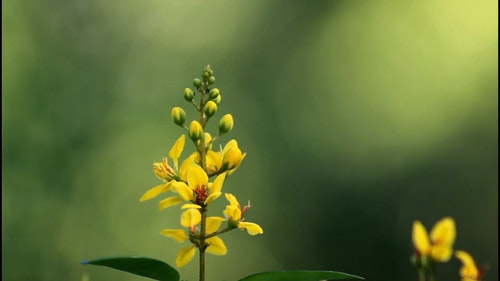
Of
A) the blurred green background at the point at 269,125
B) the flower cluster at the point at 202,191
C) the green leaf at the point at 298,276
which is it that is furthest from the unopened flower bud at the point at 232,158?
the blurred green background at the point at 269,125

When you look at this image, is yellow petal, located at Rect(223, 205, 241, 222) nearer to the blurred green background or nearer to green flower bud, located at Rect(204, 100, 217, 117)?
green flower bud, located at Rect(204, 100, 217, 117)

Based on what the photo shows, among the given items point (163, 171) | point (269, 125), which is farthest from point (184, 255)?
point (269, 125)

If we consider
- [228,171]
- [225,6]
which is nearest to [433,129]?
[225,6]

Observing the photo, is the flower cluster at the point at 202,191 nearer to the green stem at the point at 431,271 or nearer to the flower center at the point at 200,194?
the flower center at the point at 200,194

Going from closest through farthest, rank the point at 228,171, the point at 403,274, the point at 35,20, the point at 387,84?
the point at 228,171, the point at 403,274, the point at 387,84, the point at 35,20

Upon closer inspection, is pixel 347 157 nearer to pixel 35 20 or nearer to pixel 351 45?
pixel 351 45

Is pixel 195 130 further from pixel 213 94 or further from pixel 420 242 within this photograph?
pixel 420 242
